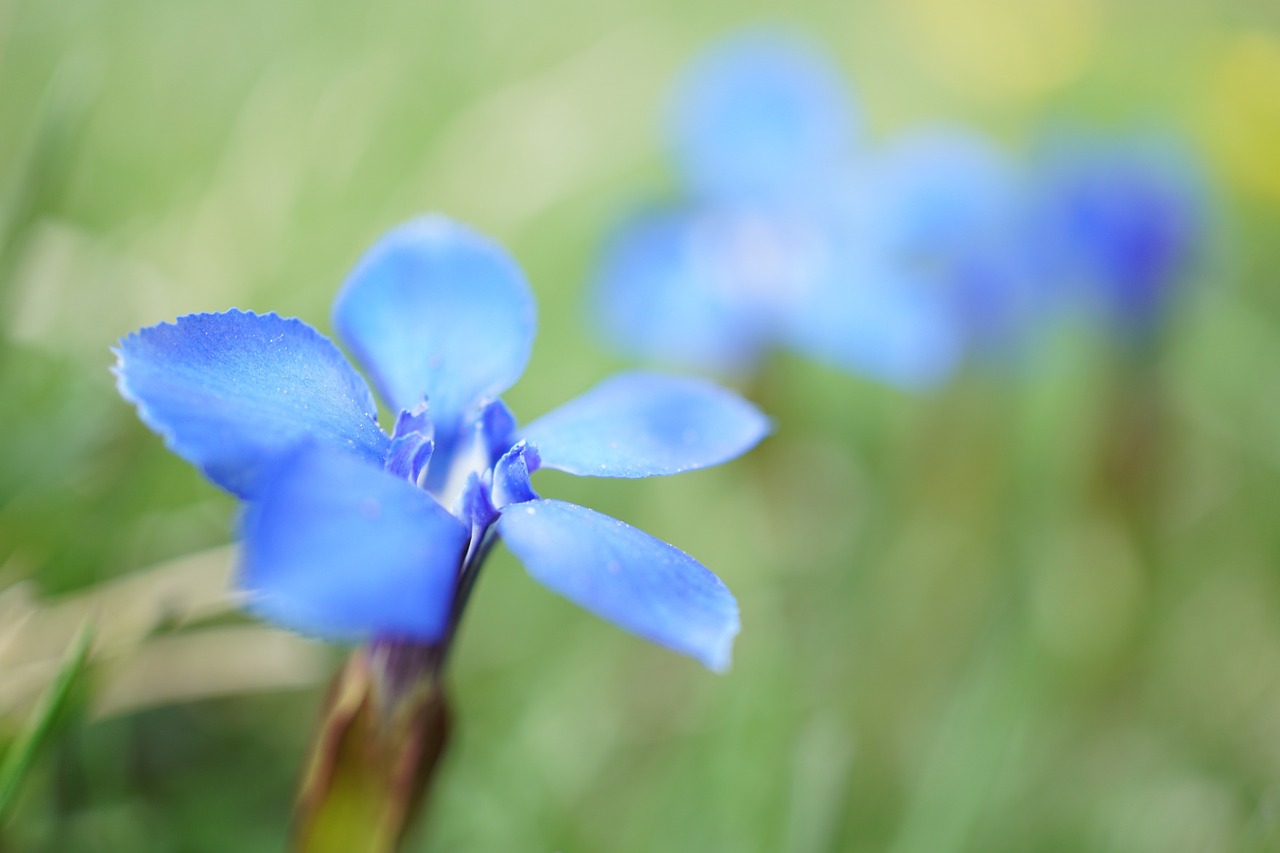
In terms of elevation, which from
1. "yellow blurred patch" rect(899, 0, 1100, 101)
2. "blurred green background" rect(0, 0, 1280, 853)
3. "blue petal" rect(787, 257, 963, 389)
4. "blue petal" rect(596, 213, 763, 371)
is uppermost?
"yellow blurred patch" rect(899, 0, 1100, 101)

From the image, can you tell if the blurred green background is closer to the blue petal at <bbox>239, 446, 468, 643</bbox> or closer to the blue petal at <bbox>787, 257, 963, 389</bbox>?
the blue petal at <bbox>787, 257, 963, 389</bbox>

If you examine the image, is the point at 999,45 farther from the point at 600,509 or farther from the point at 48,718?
the point at 48,718

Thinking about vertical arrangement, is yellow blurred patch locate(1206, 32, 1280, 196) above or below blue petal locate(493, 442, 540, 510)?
above

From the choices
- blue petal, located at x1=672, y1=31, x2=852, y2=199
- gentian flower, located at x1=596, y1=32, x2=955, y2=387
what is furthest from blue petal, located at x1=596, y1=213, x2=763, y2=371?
blue petal, located at x1=672, y1=31, x2=852, y2=199

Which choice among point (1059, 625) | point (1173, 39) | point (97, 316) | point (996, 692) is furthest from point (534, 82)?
point (1173, 39)

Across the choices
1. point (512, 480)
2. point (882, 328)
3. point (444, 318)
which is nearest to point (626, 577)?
point (512, 480)

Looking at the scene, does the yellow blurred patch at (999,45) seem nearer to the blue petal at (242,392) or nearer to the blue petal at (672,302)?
the blue petal at (672,302)
